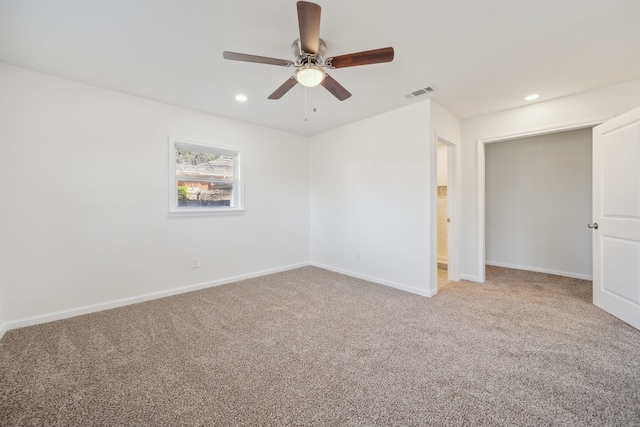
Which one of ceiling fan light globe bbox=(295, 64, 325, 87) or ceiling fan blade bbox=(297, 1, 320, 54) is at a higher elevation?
ceiling fan blade bbox=(297, 1, 320, 54)

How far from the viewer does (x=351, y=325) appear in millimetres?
2490

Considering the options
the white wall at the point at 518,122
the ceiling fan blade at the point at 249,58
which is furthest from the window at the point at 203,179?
the white wall at the point at 518,122

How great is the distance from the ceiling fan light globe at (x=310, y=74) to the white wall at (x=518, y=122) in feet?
9.73

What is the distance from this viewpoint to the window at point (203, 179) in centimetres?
342

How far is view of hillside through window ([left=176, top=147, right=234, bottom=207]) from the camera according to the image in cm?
359

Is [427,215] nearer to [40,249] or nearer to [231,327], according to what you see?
[231,327]

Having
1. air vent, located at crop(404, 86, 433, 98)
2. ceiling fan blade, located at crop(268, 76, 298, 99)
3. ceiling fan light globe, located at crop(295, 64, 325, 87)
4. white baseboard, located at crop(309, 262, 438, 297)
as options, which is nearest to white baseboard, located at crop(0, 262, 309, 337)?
white baseboard, located at crop(309, 262, 438, 297)

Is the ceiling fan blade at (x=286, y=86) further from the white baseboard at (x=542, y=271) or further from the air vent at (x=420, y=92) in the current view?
the white baseboard at (x=542, y=271)

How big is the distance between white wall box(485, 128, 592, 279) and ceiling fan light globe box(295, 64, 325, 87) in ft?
14.1

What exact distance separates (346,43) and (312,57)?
1.41ft

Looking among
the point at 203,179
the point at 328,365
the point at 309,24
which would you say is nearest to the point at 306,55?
the point at 309,24

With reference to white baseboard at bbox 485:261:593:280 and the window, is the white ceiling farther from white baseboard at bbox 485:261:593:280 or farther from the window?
white baseboard at bbox 485:261:593:280

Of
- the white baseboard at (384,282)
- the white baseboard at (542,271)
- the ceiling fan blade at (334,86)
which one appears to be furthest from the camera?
the white baseboard at (542,271)

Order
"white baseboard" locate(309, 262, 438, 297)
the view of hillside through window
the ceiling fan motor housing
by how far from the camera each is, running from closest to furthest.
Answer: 1. the ceiling fan motor housing
2. "white baseboard" locate(309, 262, 438, 297)
3. the view of hillside through window
